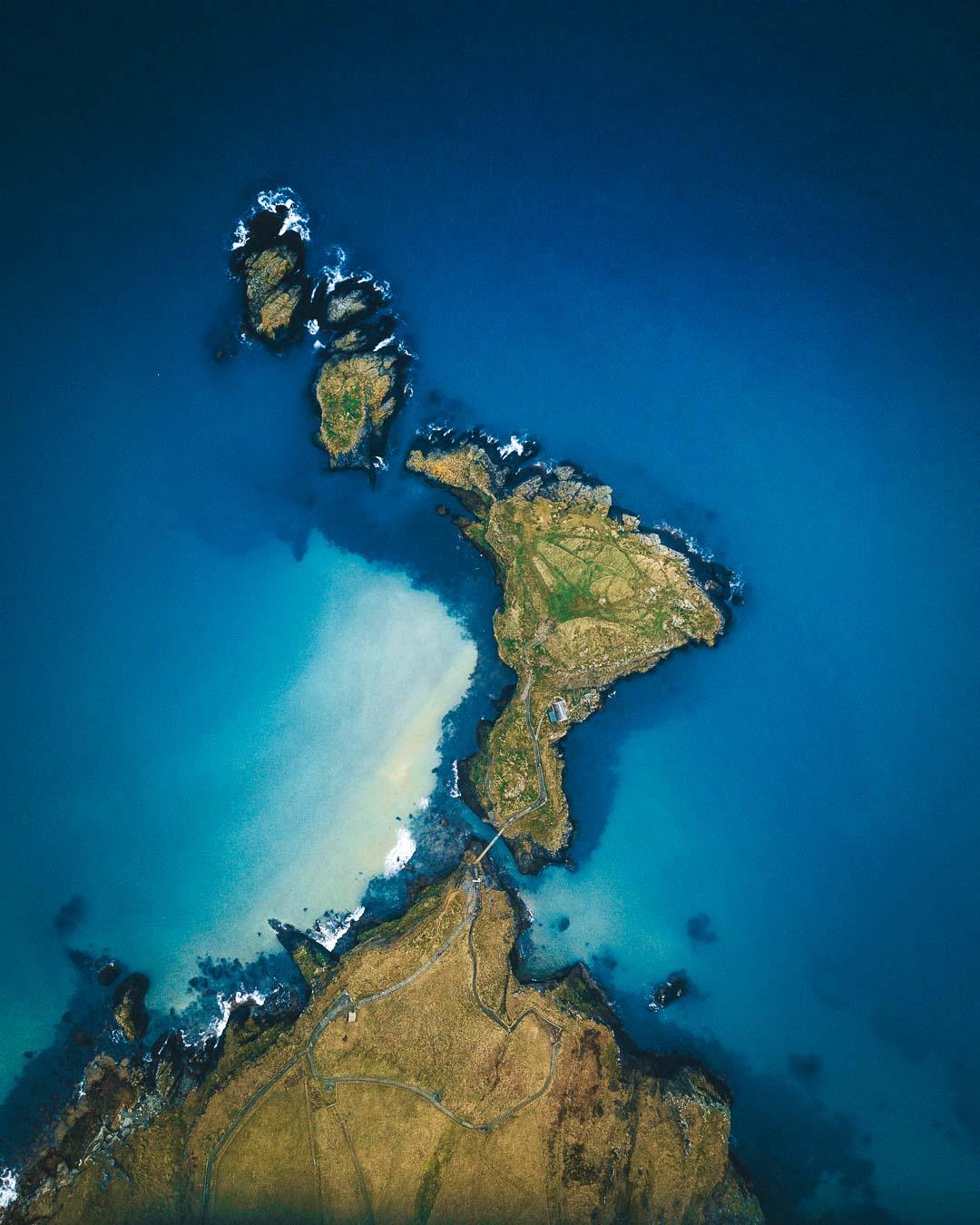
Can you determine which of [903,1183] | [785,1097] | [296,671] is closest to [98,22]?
[296,671]

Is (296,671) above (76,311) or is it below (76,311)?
below

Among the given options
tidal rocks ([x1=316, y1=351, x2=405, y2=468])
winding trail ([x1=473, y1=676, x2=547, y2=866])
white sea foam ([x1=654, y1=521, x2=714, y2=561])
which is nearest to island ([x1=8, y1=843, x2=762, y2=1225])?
winding trail ([x1=473, y1=676, x2=547, y2=866])

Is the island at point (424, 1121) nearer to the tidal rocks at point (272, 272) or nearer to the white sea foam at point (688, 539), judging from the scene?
the white sea foam at point (688, 539)

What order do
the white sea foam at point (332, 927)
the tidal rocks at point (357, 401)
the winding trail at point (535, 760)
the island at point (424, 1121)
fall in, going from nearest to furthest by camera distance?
the island at point (424, 1121)
the winding trail at point (535, 760)
the tidal rocks at point (357, 401)
the white sea foam at point (332, 927)

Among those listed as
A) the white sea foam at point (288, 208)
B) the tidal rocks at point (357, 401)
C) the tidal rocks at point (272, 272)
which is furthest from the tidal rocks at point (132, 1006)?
the white sea foam at point (288, 208)

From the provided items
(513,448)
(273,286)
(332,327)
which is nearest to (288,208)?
(273,286)

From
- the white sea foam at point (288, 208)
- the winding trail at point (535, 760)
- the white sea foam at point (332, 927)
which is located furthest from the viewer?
the white sea foam at point (288, 208)

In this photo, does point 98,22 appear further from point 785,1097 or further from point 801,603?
point 785,1097
